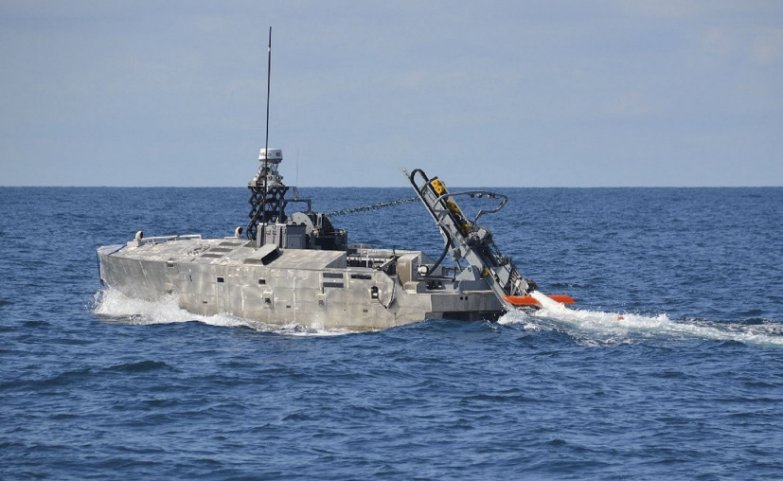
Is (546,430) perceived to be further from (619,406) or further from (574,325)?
(574,325)

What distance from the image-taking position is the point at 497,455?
2770cm

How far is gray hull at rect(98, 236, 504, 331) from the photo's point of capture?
140 feet

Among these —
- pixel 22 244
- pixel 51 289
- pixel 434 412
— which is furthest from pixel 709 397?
pixel 22 244

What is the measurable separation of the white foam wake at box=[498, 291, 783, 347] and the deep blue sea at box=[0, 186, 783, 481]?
0.28 feet

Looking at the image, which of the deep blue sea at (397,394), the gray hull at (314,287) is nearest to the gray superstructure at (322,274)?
the gray hull at (314,287)

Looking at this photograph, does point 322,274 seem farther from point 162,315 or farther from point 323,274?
point 162,315

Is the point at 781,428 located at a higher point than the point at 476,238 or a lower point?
lower

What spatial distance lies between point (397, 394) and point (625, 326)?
1148 cm

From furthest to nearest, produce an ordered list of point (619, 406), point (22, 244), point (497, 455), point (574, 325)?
point (22, 244)
point (574, 325)
point (619, 406)
point (497, 455)

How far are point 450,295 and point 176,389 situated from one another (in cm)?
1193

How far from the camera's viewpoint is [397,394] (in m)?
33.9

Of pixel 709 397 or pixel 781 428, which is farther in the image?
pixel 709 397

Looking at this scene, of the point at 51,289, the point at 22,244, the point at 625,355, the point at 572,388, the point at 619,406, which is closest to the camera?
the point at 619,406
